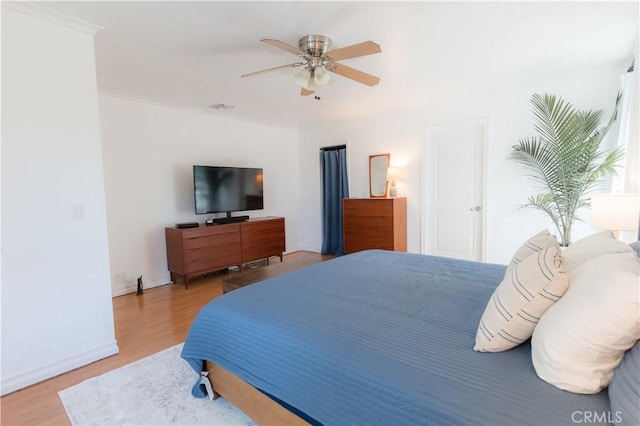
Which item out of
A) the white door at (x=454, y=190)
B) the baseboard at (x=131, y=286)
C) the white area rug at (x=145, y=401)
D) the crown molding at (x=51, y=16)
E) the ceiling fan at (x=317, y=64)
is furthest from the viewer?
the white door at (x=454, y=190)

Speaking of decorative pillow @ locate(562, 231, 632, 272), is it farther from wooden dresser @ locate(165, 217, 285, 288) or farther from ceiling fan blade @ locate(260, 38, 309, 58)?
wooden dresser @ locate(165, 217, 285, 288)

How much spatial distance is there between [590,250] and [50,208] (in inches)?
120

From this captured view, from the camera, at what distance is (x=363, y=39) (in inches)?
95.8

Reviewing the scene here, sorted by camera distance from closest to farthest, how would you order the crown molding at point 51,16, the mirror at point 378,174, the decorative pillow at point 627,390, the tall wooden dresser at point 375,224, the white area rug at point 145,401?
the decorative pillow at point 627,390 < the white area rug at point 145,401 < the crown molding at point 51,16 < the tall wooden dresser at point 375,224 < the mirror at point 378,174

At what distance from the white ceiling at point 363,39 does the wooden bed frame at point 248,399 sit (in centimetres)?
215

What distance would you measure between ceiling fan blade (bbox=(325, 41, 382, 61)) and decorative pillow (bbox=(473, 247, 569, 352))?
156cm

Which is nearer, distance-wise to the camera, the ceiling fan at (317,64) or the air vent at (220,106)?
the ceiling fan at (317,64)

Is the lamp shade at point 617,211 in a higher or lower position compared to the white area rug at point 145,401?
higher

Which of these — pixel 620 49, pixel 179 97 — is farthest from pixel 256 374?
pixel 620 49

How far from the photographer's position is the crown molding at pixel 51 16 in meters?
1.91

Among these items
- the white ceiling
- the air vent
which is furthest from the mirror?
the air vent

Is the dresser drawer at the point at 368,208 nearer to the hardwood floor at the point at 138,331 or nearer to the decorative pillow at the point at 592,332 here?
the hardwood floor at the point at 138,331

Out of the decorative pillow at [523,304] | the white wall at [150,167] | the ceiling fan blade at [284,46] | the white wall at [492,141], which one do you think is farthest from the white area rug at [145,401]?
the white wall at [492,141]

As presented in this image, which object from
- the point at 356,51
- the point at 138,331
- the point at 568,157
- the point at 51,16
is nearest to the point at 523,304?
the point at 356,51
